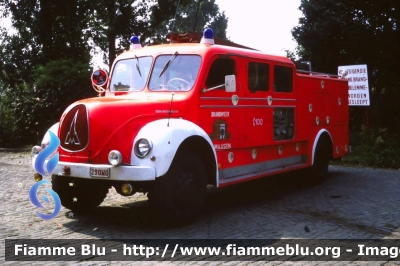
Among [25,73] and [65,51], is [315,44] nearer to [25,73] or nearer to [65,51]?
[65,51]

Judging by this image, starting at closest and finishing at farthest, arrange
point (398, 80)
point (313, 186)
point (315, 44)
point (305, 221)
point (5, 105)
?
point (305, 221) < point (313, 186) < point (398, 80) < point (315, 44) < point (5, 105)

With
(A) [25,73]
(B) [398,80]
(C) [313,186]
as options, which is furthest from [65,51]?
(C) [313,186]

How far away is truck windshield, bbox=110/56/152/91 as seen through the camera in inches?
313

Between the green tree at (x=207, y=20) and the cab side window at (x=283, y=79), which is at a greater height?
the green tree at (x=207, y=20)

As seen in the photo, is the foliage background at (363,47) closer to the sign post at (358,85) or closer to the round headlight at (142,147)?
the sign post at (358,85)

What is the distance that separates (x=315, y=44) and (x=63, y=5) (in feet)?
41.7

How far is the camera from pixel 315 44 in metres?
20.4

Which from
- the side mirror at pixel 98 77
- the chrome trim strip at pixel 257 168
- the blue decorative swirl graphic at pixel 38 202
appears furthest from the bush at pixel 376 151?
the blue decorative swirl graphic at pixel 38 202

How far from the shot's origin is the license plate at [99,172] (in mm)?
6406

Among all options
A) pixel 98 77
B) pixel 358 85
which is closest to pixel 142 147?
pixel 98 77

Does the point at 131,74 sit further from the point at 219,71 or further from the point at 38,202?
the point at 38,202

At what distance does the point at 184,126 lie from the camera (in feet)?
22.3

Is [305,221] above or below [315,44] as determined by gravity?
below

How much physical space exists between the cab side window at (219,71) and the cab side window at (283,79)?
136 centimetres
